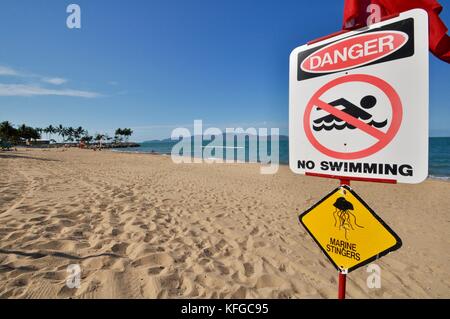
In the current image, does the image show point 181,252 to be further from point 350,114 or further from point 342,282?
point 350,114

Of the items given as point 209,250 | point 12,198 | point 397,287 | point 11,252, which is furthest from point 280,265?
point 12,198

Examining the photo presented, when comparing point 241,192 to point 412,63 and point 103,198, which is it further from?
point 412,63

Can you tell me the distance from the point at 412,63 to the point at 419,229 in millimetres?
6625

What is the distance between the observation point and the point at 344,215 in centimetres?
151

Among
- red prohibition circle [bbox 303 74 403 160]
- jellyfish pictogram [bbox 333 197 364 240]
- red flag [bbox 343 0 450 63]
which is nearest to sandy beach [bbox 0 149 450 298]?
jellyfish pictogram [bbox 333 197 364 240]

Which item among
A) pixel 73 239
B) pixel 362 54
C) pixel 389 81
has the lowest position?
pixel 73 239

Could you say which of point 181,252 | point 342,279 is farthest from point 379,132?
point 181,252

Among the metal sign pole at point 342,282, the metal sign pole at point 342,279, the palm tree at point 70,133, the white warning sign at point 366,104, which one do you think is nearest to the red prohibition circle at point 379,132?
the white warning sign at point 366,104

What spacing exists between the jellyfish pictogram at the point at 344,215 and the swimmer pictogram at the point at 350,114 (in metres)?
0.50

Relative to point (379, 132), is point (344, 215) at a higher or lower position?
lower

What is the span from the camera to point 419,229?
5859mm

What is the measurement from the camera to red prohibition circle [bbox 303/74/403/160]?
4.26ft

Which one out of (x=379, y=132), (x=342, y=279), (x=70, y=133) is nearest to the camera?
(x=379, y=132)

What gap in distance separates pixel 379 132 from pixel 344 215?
1.93 feet
